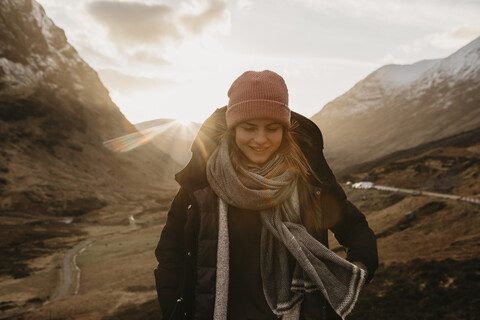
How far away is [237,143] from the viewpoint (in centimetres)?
279

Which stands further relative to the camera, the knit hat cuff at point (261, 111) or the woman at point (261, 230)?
the knit hat cuff at point (261, 111)

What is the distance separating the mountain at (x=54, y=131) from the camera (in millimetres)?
74250

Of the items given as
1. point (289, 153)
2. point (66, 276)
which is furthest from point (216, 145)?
point (66, 276)

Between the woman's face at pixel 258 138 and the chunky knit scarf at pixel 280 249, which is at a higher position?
the woman's face at pixel 258 138

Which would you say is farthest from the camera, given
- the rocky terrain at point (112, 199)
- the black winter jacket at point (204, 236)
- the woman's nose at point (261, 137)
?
the rocky terrain at point (112, 199)

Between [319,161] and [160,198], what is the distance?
9491 centimetres

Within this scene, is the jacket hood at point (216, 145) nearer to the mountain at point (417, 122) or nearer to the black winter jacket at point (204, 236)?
the black winter jacket at point (204, 236)

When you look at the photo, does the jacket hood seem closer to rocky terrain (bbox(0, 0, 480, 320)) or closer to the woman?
the woman

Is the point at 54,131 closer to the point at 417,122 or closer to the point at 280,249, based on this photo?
the point at 280,249

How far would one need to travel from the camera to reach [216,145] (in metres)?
2.98

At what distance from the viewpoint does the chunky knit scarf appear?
233cm

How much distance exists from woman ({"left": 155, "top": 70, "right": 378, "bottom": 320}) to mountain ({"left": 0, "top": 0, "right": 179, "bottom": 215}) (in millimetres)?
77086

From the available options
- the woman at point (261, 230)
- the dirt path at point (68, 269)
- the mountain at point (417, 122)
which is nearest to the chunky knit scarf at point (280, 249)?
the woman at point (261, 230)

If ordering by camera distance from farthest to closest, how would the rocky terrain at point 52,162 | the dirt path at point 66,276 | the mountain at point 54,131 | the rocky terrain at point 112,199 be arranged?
1. the mountain at point 54,131
2. the rocky terrain at point 52,162
3. the dirt path at point 66,276
4. the rocky terrain at point 112,199
